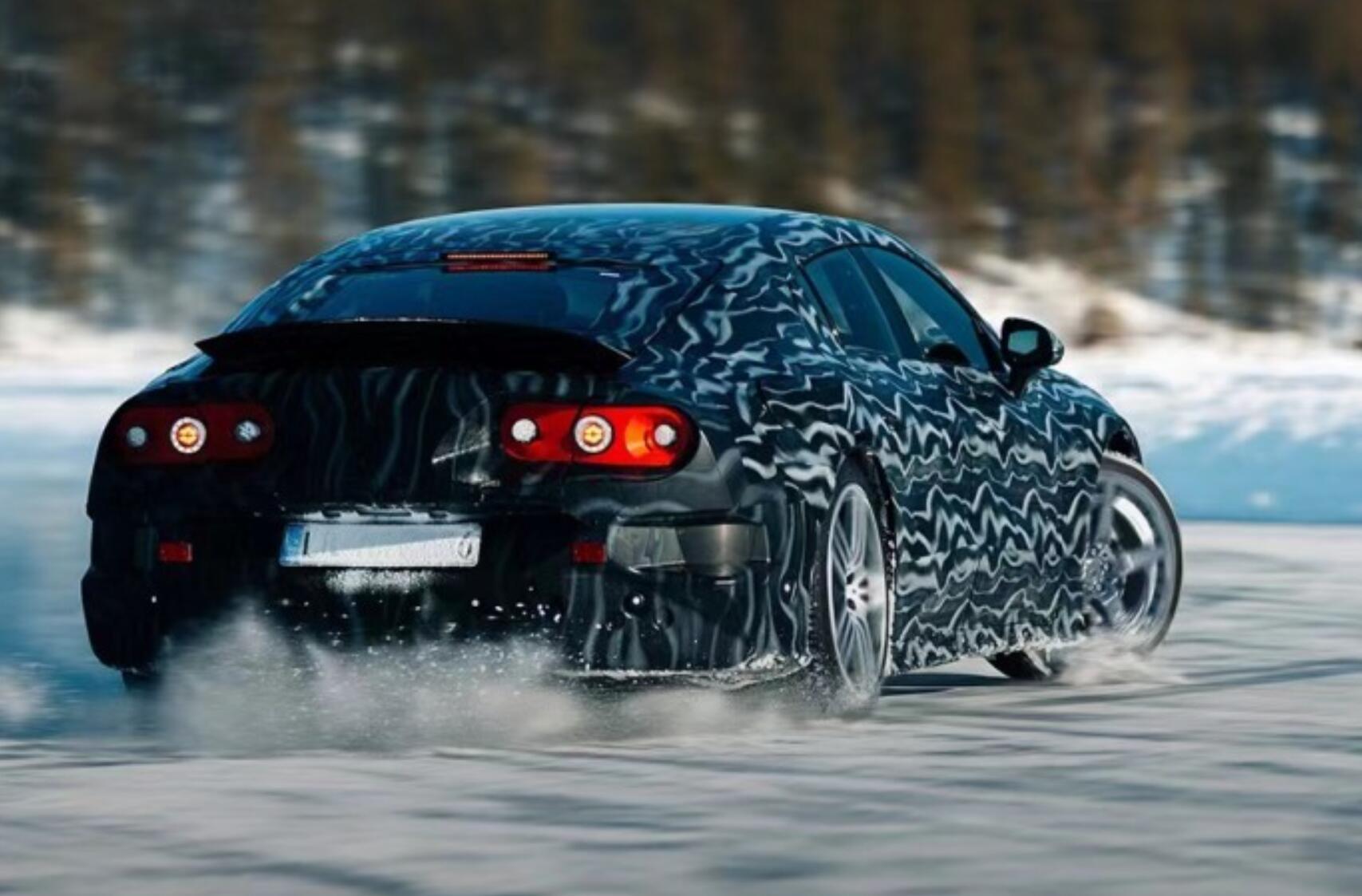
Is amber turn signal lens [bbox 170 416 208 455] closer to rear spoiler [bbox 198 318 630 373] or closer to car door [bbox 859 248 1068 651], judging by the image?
rear spoiler [bbox 198 318 630 373]

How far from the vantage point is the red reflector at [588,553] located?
6.89 metres

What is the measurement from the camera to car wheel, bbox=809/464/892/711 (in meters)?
7.26

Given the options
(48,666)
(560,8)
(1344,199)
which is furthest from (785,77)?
(48,666)

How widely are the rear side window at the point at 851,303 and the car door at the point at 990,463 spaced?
0.41ft

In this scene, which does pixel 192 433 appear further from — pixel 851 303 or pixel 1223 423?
pixel 1223 423

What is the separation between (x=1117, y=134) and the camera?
90.4 metres

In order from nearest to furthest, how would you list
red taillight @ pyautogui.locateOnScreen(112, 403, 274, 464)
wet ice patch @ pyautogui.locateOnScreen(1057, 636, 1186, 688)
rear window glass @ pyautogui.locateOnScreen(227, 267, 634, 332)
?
red taillight @ pyautogui.locateOnScreen(112, 403, 274, 464)
rear window glass @ pyautogui.locateOnScreen(227, 267, 634, 332)
wet ice patch @ pyautogui.locateOnScreen(1057, 636, 1186, 688)

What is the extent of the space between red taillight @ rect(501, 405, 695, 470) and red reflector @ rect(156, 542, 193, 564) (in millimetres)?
789

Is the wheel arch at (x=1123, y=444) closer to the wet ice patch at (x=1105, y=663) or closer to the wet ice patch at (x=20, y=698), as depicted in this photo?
the wet ice patch at (x=1105, y=663)

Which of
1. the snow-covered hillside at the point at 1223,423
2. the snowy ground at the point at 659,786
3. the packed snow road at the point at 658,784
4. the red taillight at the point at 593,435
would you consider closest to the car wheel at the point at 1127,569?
the packed snow road at the point at 658,784

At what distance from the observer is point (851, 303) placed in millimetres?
8109

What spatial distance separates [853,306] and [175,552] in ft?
6.27

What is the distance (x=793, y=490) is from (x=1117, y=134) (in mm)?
84530

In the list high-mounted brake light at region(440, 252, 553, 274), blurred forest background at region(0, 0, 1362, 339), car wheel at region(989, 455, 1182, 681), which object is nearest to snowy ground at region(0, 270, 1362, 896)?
car wheel at region(989, 455, 1182, 681)
